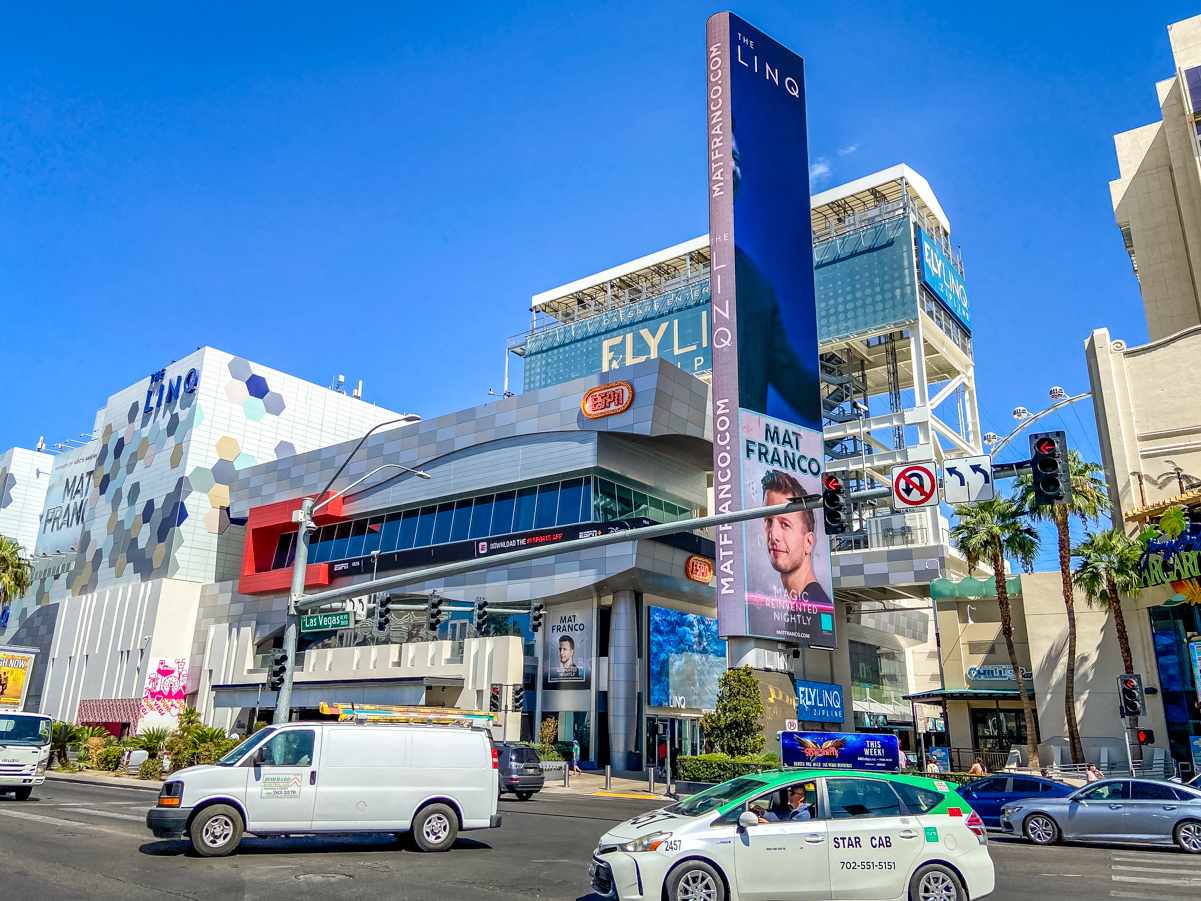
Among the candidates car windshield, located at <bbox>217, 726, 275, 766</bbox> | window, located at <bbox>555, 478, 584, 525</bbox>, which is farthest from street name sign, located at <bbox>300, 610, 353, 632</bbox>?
car windshield, located at <bbox>217, 726, 275, 766</bbox>

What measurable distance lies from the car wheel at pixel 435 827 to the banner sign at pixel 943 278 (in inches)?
2485

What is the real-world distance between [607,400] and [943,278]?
4079cm

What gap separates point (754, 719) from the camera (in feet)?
115

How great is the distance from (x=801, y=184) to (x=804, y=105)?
5183mm

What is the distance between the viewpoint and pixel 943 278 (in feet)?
241

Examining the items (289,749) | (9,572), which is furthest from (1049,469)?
(9,572)

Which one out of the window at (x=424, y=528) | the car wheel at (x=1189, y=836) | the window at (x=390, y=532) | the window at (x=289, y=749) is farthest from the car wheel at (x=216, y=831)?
the window at (x=390, y=532)

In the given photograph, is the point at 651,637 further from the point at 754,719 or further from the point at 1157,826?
the point at 1157,826

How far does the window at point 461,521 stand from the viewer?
50.0 m

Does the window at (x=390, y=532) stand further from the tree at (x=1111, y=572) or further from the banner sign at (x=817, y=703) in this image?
the tree at (x=1111, y=572)

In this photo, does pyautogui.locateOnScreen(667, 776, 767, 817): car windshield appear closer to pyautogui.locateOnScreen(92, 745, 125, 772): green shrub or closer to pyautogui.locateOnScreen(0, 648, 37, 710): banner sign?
pyautogui.locateOnScreen(0, 648, 37, 710): banner sign

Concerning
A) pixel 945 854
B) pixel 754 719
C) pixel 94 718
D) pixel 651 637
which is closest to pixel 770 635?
pixel 754 719

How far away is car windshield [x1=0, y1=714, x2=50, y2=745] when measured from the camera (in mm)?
22578

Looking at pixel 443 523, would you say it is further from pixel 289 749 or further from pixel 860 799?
pixel 860 799
